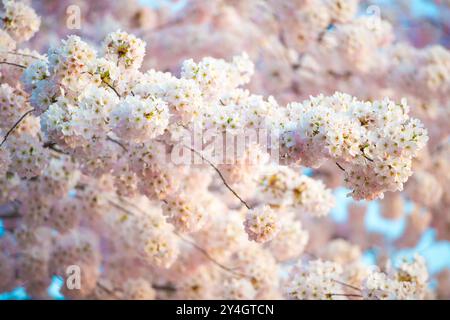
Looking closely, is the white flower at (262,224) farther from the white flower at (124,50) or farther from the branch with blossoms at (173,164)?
the white flower at (124,50)

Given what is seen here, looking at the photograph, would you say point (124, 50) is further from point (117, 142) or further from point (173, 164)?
point (173, 164)

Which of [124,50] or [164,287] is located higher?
[124,50]

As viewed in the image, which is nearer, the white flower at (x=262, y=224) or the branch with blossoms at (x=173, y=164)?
the branch with blossoms at (x=173, y=164)

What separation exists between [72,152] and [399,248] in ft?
16.2

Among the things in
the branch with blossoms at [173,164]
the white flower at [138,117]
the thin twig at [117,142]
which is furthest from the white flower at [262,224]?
the thin twig at [117,142]

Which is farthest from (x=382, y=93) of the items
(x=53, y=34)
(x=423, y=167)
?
(x=53, y=34)

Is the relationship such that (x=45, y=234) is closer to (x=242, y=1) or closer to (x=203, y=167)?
(x=203, y=167)

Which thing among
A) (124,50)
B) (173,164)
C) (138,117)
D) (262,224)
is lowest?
(262,224)

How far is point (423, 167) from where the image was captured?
5.72 meters

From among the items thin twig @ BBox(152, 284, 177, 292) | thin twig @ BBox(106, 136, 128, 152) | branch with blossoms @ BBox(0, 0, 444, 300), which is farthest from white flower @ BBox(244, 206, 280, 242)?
thin twig @ BBox(152, 284, 177, 292)

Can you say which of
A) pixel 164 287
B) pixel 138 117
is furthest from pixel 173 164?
pixel 164 287

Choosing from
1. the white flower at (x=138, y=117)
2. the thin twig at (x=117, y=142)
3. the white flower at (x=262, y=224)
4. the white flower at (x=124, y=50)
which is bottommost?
the white flower at (x=262, y=224)

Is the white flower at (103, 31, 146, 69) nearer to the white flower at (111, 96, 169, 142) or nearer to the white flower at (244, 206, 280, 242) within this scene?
the white flower at (111, 96, 169, 142)

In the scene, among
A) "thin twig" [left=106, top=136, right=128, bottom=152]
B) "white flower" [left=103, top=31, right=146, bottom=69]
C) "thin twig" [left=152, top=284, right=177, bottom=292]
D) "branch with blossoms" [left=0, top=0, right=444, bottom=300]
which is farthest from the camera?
"thin twig" [left=152, top=284, right=177, bottom=292]
